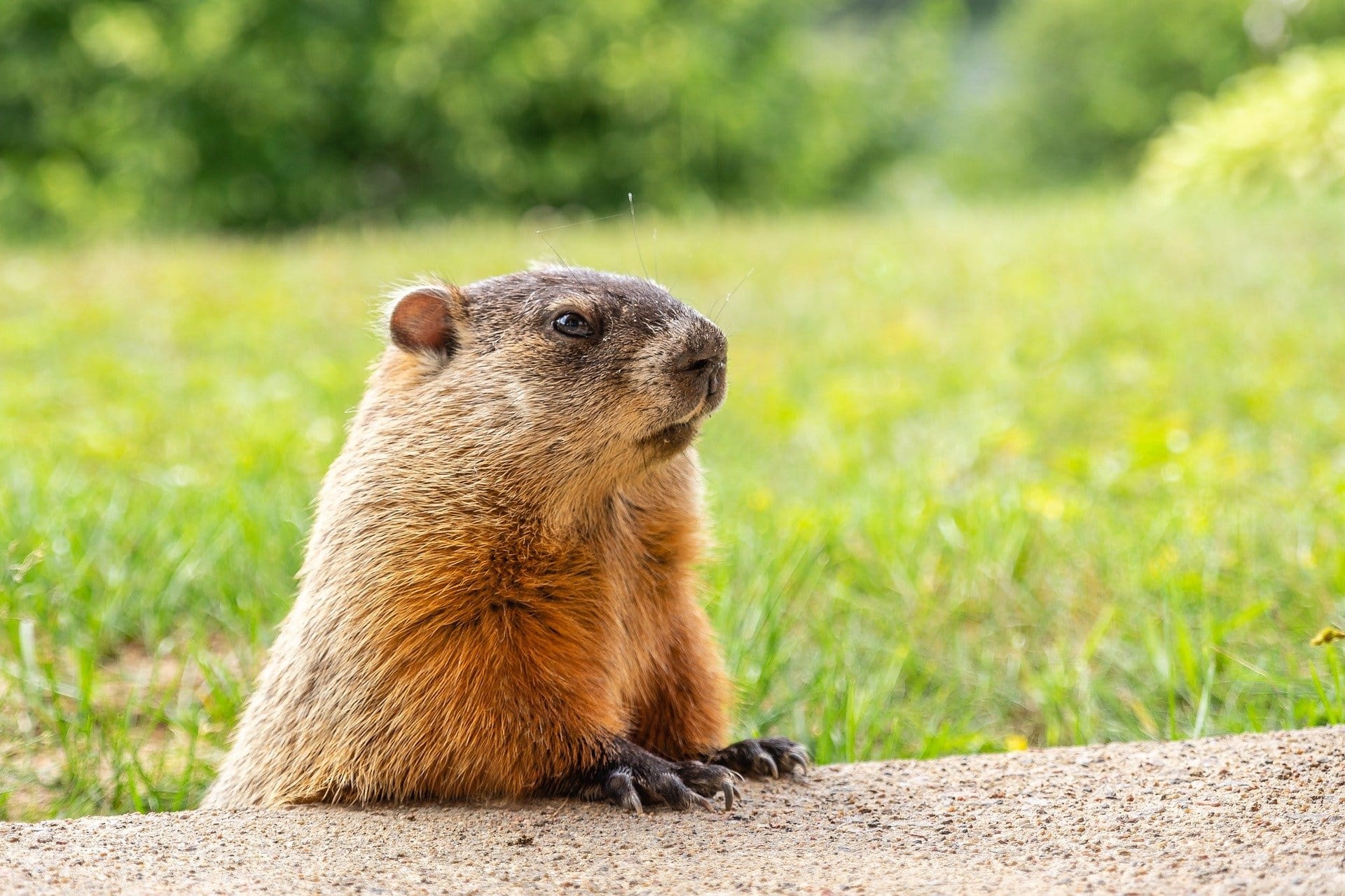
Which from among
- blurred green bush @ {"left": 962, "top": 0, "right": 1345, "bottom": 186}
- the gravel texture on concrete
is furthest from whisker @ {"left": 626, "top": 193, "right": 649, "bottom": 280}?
blurred green bush @ {"left": 962, "top": 0, "right": 1345, "bottom": 186}

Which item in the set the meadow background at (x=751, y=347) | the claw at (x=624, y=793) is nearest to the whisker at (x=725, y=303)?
the meadow background at (x=751, y=347)

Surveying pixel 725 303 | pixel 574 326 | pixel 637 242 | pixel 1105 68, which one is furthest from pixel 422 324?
pixel 1105 68

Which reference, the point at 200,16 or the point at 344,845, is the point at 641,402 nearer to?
the point at 344,845

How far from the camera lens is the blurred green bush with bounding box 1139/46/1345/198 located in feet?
40.0

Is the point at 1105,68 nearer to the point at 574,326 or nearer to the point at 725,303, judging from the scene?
the point at 725,303

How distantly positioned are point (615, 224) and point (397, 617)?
32.0 feet

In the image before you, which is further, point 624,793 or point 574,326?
point 574,326

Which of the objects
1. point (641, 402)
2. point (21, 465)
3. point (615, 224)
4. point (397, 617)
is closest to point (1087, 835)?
point (641, 402)

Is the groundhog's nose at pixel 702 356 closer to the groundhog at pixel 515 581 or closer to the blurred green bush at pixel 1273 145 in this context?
the groundhog at pixel 515 581

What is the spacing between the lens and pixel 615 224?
40.1 feet

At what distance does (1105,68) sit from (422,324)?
23047 millimetres

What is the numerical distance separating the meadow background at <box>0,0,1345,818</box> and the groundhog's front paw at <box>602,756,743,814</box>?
0.78 metres

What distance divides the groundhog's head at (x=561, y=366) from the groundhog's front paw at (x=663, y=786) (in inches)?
23.9

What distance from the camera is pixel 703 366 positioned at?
2852 millimetres
